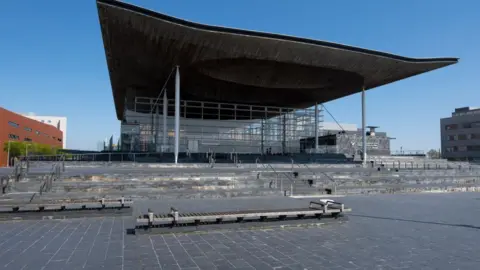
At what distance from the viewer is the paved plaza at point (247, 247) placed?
5355mm

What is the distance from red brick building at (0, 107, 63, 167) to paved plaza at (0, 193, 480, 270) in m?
65.0

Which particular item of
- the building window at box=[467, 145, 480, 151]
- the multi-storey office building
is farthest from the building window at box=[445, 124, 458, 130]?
the building window at box=[467, 145, 480, 151]

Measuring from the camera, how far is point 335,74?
33219 millimetres

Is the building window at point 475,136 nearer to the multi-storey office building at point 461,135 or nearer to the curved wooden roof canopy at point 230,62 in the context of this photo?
the multi-storey office building at point 461,135

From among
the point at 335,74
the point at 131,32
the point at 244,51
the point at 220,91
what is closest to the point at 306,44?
the point at 244,51

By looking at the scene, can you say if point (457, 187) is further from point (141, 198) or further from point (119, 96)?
point (119, 96)

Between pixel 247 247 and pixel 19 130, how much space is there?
79.6m

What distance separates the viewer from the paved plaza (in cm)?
536

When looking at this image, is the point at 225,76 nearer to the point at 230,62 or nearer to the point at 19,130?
the point at 230,62

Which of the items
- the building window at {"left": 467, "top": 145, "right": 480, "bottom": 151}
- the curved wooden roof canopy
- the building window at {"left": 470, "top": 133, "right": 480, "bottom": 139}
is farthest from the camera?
the building window at {"left": 470, "top": 133, "right": 480, "bottom": 139}

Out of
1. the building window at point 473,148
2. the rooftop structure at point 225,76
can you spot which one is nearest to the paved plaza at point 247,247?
the rooftop structure at point 225,76

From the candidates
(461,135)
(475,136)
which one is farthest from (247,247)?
(461,135)

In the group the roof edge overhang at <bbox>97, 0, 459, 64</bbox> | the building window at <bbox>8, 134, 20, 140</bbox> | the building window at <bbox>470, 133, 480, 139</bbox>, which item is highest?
the roof edge overhang at <bbox>97, 0, 459, 64</bbox>

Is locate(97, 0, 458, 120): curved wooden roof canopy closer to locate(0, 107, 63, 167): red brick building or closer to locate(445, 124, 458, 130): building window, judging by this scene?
locate(0, 107, 63, 167): red brick building
